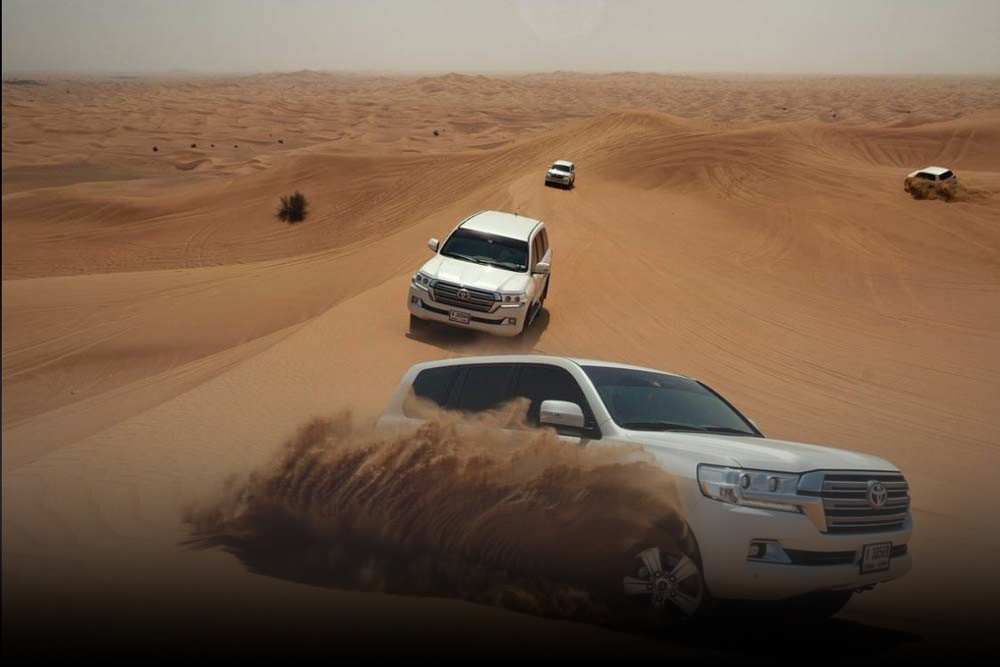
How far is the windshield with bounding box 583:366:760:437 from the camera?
21.1 ft

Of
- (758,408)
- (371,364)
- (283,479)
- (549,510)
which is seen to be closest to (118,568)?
(283,479)

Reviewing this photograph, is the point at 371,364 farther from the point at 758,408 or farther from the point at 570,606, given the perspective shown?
the point at 570,606

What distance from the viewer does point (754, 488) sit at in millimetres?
5473

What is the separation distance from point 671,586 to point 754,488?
29.7 inches

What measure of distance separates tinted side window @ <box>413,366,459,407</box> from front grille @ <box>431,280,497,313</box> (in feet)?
27.5

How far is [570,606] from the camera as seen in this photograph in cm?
570

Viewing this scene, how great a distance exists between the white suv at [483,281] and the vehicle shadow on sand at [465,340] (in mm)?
251

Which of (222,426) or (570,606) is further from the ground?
(570,606)

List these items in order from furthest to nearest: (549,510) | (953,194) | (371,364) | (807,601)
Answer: (953,194), (371,364), (807,601), (549,510)

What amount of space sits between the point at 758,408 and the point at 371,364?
6.22m

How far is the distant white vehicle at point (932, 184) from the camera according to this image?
122 ft

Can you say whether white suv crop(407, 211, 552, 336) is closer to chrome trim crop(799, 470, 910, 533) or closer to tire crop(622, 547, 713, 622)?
chrome trim crop(799, 470, 910, 533)

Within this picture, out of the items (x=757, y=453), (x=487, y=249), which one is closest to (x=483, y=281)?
(x=487, y=249)

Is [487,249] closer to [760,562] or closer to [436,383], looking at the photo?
[436,383]
